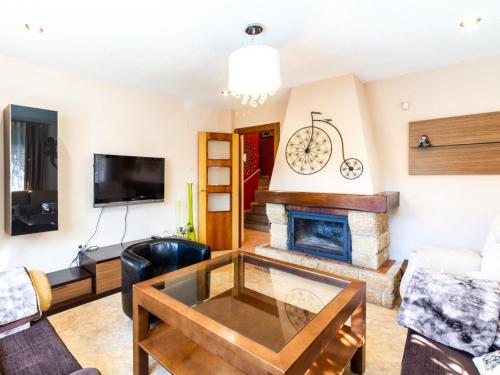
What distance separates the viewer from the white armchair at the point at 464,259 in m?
1.84

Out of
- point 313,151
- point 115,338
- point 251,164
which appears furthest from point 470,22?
point 251,164

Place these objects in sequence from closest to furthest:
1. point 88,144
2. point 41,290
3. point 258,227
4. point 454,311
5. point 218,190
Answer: point 454,311
point 41,290
point 88,144
point 218,190
point 258,227

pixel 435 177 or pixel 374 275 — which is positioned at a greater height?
pixel 435 177

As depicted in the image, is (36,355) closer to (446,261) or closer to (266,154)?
(446,261)

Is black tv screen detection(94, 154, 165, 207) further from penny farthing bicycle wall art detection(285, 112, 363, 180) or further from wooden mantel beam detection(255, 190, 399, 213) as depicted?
penny farthing bicycle wall art detection(285, 112, 363, 180)

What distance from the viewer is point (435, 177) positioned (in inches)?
113

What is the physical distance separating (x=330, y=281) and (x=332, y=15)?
6.04 ft

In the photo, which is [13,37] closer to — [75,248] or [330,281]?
[75,248]

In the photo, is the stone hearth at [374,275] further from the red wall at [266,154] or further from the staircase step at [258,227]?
the red wall at [266,154]

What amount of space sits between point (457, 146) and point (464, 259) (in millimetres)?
1249

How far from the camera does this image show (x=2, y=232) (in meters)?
2.55

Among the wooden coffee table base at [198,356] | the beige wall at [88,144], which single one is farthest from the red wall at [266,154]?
the wooden coffee table base at [198,356]

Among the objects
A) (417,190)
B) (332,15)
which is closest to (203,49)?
(332,15)

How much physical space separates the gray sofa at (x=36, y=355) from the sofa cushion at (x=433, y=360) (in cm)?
132
